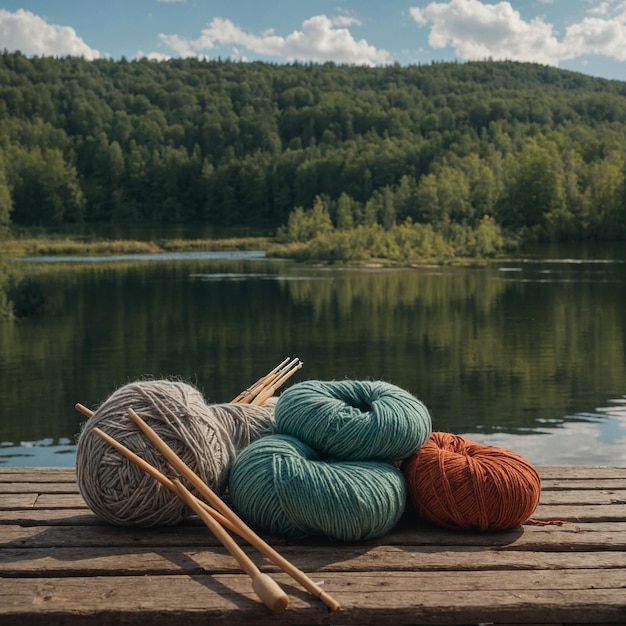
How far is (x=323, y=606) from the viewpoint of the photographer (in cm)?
286

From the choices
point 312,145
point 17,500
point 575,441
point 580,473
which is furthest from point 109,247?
point 580,473

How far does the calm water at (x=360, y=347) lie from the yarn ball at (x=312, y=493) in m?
5.85

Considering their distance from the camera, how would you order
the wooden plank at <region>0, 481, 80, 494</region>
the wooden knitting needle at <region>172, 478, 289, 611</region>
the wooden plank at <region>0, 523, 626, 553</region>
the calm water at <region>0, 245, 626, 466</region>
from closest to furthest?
1. the wooden knitting needle at <region>172, 478, 289, 611</region>
2. the wooden plank at <region>0, 523, 626, 553</region>
3. the wooden plank at <region>0, 481, 80, 494</region>
4. the calm water at <region>0, 245, 626, 466</region>

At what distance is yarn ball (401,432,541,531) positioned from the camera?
3459 mm

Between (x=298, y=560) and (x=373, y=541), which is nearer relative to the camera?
(x=298, y=560)

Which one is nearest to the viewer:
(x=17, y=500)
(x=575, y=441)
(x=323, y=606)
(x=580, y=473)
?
(x=323, y=606)

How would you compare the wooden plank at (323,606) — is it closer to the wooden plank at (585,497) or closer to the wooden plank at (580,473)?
the wooden plank at (585,497)

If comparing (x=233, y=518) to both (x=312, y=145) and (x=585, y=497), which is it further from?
(x=312, y=145)

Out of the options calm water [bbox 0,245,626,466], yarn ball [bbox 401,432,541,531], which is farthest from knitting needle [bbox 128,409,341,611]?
calm water [bbox 0,245,626,466]

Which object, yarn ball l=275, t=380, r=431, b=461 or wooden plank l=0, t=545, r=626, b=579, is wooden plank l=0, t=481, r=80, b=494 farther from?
yarn ball l=275, t=380, r=431, b=461

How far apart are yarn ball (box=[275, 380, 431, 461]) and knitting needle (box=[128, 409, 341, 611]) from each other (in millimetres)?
453

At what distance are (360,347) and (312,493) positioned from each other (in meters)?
13.9

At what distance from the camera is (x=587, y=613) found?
289cm

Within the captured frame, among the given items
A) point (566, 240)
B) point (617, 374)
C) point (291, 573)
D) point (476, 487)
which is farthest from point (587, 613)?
point (566, 240)
